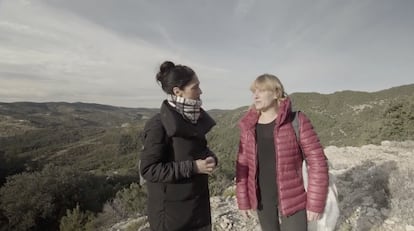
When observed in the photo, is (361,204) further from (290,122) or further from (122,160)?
(122,160)

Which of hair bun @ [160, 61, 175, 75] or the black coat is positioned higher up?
hair bun @ [160, 61, 175, 75]

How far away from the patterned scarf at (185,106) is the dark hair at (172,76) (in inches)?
2.3

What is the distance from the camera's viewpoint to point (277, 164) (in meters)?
2.08

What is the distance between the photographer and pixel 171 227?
184cm

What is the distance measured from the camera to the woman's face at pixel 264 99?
2166 millimetres

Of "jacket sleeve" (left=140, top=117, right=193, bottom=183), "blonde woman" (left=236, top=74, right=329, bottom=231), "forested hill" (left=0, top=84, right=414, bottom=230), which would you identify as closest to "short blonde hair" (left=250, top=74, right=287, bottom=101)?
"blonde woman" (left=236, top=74, right=329, bottom=231)

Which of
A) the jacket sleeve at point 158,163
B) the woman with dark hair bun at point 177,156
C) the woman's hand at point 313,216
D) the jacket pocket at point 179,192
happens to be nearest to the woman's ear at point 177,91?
the woman with dark hair bun at point 177,156

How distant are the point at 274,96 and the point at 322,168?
60cm

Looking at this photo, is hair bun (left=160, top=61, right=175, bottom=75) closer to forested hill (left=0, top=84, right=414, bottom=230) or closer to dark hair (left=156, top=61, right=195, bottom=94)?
dark hair (left=156, top=61, right=195, bottom=94)

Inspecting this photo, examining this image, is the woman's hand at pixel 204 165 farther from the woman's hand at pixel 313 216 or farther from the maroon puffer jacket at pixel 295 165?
the woman's hand at pixel 313 216

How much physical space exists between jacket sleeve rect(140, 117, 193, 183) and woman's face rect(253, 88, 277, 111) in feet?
2.44

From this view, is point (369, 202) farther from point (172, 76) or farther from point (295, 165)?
point (172, 76)

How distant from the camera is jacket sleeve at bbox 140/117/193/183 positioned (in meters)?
1.73

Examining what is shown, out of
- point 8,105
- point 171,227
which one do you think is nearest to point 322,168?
point 171,227
